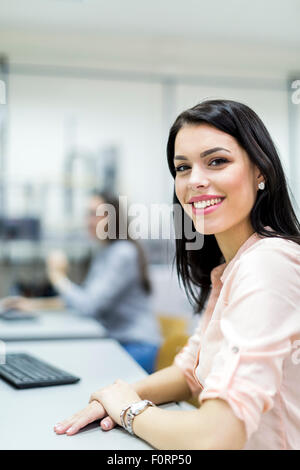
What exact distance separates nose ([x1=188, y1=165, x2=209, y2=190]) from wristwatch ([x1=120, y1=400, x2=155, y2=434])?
15.7 inches

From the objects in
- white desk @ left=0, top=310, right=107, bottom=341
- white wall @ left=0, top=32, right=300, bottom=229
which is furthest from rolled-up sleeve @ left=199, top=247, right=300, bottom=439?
white wall @ left=0, top=32, right=300, bottom=229

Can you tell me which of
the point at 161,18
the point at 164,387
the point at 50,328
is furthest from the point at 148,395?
the point at 161,18

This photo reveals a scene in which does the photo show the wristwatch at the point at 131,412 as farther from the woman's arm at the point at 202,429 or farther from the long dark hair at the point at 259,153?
the long dark hair at the point at 259,153

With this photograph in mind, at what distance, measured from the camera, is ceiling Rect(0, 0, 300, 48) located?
2.73 meters

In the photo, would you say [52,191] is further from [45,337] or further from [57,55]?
[45,337]

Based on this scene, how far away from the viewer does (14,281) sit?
11.3ft

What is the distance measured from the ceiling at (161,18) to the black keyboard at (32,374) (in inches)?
80.6

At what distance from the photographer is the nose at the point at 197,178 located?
85cm

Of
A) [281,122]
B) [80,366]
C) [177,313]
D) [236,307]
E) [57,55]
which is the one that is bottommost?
[177,313]

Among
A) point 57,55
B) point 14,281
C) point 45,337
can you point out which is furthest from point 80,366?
point 57,55

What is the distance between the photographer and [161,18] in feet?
9.91

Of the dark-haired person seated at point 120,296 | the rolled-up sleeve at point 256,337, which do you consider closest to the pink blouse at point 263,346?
the rolled-up sleeve at point 256,337
